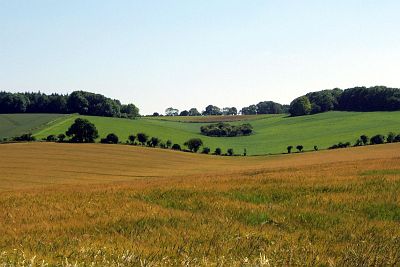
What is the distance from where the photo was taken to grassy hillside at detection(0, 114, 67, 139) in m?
104

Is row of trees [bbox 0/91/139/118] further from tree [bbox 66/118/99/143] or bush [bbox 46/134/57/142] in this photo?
tree [bbox 66/118/99/143]

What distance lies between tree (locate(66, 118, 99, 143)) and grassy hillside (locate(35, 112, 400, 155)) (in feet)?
32.2

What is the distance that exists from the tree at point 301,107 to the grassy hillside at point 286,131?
19761mm

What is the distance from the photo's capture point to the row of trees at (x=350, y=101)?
5679 inches

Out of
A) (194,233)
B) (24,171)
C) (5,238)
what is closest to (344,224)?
(194,233)

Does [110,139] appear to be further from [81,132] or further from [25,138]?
[25,138]

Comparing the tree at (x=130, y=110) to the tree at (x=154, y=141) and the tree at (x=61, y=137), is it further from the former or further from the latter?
the tree at (x=61, y=137)

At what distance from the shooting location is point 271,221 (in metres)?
8.95

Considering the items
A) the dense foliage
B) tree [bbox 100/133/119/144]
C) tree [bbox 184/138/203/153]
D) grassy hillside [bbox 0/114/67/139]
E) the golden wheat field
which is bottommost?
tree [bbox 184/138/203/153]

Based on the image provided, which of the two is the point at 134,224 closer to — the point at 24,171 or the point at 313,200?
the point at 313,200

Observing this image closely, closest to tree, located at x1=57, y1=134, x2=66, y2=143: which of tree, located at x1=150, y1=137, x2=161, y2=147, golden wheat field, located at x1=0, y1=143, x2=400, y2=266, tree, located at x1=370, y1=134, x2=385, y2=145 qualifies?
tree, located at x1=150, y1=137, x2=161, y2=147

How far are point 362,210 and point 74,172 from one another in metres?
53.3

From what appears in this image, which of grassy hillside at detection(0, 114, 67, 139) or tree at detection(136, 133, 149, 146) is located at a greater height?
grassy hillside at detection(0, 114, 67, 139)

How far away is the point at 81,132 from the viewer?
9400 cm
